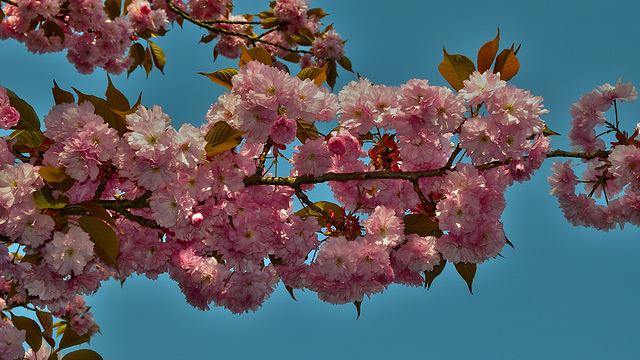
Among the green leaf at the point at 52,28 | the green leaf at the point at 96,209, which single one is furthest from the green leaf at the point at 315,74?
the green leaf at the point at 52,28

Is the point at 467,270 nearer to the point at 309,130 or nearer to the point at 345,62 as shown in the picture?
the point at 309,130

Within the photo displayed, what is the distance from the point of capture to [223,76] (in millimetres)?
1839

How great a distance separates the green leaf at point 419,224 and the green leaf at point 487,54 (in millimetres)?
658

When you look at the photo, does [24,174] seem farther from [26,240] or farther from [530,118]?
[530,118]

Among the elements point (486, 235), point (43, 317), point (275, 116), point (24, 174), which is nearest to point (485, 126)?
point (486, 235)

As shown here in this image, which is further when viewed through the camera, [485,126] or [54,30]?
[54,30]

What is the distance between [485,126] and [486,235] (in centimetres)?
44

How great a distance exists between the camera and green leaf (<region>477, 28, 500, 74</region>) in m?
1.84

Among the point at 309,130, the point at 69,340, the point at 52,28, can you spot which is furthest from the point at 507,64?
the point at 52,28

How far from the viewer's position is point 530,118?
5.66 feet

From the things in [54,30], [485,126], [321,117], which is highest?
[54,30]

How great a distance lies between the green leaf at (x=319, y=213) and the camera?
6.49 feet

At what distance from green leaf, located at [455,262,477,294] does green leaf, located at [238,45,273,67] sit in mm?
1195

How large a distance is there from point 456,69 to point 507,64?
20 centimetres
